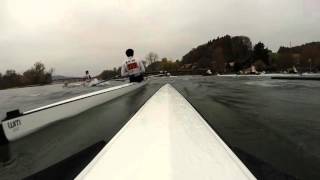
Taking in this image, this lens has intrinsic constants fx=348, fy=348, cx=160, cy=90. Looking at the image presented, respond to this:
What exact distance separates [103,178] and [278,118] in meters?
7.59

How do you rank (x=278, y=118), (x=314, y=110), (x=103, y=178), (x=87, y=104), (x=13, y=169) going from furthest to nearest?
1. (x=87, y=104)
2. (x=314, y=110)
3. (x=278, y=118)
4. (x=13, y=169)
5. (x=103, y=178)

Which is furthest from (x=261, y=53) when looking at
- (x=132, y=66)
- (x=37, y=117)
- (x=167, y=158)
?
(x=167, y=158)

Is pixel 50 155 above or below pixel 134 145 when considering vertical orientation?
below

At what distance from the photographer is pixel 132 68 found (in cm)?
3070

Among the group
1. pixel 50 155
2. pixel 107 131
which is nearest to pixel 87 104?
pixel 107 131

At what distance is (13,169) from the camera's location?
6098mm

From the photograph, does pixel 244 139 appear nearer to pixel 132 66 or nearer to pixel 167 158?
pixel 167 158

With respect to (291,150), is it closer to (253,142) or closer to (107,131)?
(253,142)

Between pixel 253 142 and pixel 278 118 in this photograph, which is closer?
pixel 253 142

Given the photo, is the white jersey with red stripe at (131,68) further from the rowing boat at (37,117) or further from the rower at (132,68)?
the rowing boat at (37,117)

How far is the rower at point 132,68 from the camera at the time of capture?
101 ft

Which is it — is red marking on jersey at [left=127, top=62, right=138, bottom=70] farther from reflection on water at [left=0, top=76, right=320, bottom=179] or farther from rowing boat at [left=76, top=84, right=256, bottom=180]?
rowing boat at [left=76, top=84, right=256, bottom=180]

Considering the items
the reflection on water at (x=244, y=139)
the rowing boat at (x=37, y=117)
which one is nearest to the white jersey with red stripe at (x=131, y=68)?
the rowing boat at (x=37, y=117)

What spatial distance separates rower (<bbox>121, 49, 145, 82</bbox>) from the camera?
3073 cm
